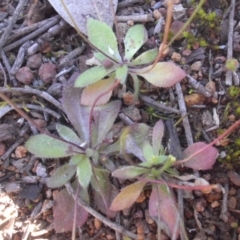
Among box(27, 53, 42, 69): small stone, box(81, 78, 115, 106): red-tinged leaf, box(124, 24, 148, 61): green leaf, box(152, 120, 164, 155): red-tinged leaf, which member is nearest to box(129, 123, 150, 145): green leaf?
box(152, 120, 164, 155): red-tinged leaf

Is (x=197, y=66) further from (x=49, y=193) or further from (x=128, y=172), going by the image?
(x=49, y=193)

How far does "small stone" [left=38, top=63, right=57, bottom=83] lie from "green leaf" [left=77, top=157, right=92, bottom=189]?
38cm

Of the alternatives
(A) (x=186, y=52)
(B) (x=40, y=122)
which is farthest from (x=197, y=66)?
(B) (x=40, y=122)

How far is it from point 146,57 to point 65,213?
0.65 meters

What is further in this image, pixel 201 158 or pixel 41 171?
pixel 41 171

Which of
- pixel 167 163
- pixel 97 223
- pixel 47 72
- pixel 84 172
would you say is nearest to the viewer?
pixel 167 163

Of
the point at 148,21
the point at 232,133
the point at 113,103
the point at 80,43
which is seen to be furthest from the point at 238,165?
the point at 80,43

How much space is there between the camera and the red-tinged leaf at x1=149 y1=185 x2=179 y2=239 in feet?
5.10

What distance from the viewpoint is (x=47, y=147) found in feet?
5.40

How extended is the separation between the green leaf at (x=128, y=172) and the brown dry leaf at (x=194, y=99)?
0.35 metres

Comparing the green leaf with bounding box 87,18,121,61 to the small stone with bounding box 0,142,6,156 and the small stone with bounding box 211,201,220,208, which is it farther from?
the small stone with bounding box 211,201,220,208

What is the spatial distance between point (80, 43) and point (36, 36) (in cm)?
18

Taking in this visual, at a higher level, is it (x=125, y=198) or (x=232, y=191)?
(x=125, y=198)

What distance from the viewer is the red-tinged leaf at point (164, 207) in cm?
155
